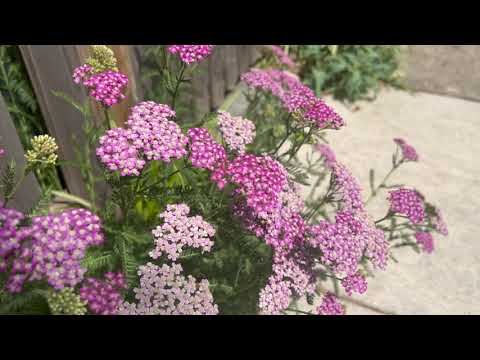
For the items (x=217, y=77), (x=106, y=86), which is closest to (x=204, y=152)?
(x=106, y=86)

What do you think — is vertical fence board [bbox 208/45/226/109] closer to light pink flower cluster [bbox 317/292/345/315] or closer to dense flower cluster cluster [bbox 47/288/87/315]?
light pink flower cluster [bbox 317/292/345/315]

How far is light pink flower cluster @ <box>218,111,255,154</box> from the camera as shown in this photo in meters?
2.22

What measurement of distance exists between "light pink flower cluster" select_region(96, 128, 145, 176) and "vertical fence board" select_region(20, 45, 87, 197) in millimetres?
1066

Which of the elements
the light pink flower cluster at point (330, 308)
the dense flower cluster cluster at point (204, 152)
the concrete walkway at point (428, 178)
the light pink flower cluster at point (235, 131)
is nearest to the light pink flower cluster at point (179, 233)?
the dense flower cluster cluster at point (204, 152)

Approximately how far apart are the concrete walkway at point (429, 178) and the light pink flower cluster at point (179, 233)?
171cm

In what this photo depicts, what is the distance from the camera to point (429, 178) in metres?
4.12

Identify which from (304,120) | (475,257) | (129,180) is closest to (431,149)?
(475,257)

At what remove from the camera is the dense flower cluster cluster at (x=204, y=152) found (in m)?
1.87

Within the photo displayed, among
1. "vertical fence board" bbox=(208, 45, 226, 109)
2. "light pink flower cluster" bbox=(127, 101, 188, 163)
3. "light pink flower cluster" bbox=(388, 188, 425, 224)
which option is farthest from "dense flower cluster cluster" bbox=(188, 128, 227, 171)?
"vertical fence board" bbox=(208, 45, 226, 109)

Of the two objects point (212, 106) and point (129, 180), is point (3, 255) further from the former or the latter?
point (212, 106)

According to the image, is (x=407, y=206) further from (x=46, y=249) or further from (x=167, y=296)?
(x=46, y=249)

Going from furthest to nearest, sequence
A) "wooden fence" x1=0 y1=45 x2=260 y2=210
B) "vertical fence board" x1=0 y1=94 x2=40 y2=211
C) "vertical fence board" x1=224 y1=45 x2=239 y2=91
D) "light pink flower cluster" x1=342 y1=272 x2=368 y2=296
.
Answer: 1. "vertical fence board" x1=224 y1=45 x2=239 y2=91
2. "wooden fence" x1=0 y1=45 x2=260 y2=210
3. "vertical fence board" x1=0 y1=94 x2=40 y2=211
4. "light pink flower cluster" x1=342 y1=272 x2=368 y2=296

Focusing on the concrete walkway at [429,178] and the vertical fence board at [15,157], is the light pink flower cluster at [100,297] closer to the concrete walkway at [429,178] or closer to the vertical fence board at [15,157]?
the vertical fence board at [15,157]

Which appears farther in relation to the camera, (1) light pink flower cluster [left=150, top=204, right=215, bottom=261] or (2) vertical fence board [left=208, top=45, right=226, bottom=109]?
(2) vertical fence board [left=208, top=45, right=226, bottom=109]
